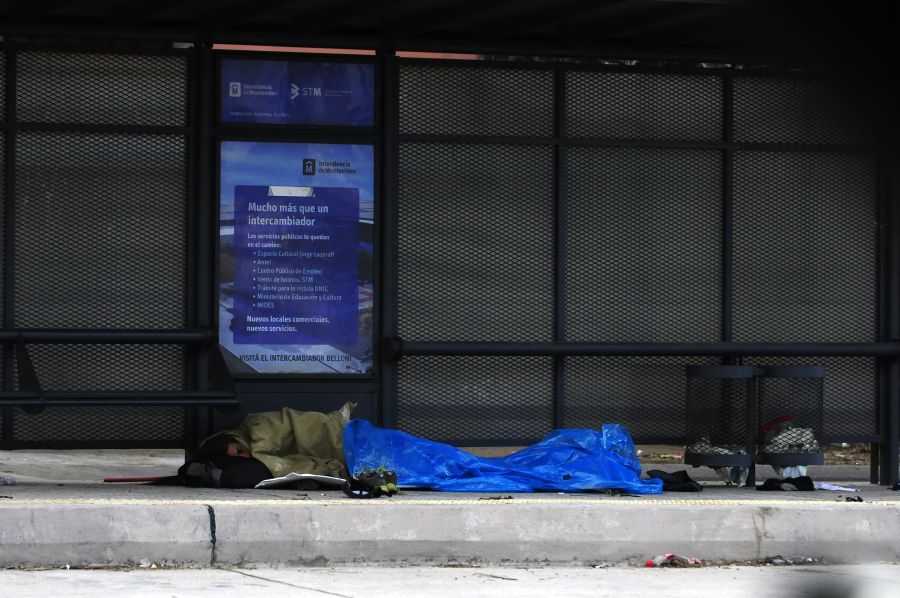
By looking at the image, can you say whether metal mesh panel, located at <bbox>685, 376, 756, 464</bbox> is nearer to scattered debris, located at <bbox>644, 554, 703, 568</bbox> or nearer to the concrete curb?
the concrete curb

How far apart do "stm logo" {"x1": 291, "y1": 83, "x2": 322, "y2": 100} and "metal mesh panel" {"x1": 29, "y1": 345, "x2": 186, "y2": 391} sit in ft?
5.80

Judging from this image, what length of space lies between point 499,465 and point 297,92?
8.81ft

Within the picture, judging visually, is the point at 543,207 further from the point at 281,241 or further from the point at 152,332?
the point at 152,332

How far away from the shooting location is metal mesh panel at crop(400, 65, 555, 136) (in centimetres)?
896

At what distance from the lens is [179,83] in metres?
8.68

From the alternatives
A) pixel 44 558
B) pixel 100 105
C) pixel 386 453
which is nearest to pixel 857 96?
pixel 44 558

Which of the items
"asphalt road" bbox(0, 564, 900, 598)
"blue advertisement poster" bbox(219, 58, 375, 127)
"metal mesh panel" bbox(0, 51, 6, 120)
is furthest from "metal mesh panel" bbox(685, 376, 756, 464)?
"metal mesh panel" bbox(0, 51, 6, 120)

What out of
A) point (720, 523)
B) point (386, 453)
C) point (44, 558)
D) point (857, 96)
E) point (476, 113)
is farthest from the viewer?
point (476, 113)

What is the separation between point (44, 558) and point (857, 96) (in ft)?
21.9

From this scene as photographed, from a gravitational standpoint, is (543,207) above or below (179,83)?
below

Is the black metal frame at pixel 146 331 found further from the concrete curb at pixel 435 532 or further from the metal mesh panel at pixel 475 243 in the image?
the concrete curb at pixel 435 532

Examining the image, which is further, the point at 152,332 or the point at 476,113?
the point at 476,113

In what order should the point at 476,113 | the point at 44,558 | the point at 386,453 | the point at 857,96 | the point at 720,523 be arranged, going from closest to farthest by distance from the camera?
the point at 857,96
the point at 44,558
the point at 720,523
the point at 386,453
the point at 476,113

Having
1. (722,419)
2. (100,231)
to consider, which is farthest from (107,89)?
(722,419)
